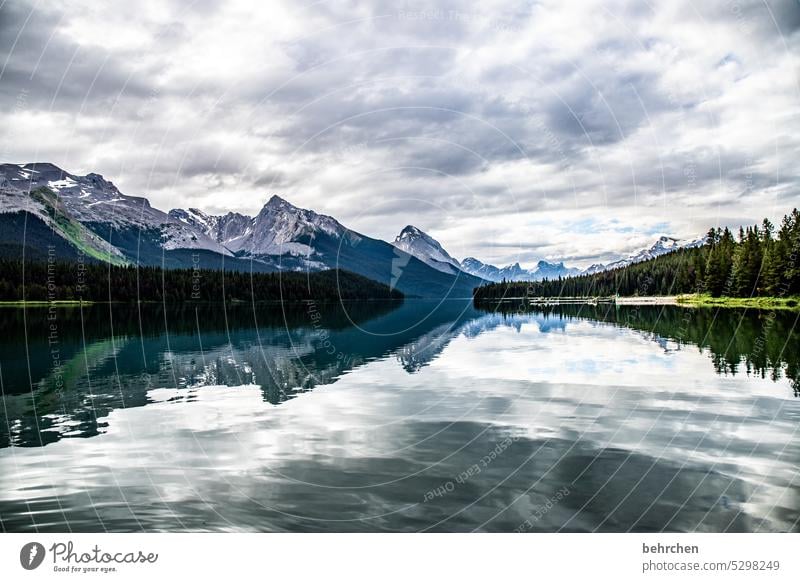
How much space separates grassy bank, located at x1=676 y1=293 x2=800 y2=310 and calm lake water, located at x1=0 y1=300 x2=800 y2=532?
8677cm

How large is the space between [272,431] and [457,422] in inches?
338

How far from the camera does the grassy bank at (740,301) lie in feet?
392

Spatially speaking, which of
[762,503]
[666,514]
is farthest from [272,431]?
[762,503]
